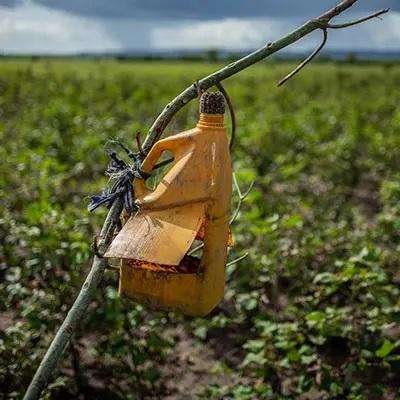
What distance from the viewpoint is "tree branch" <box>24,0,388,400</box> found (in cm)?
209

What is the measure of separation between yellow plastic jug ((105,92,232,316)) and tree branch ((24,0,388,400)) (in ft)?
0.35

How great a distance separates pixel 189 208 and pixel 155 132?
1.04 feet

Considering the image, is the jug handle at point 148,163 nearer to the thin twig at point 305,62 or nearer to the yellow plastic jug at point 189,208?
the yellow plastic jug at point 189,208

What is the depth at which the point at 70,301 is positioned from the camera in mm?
3547

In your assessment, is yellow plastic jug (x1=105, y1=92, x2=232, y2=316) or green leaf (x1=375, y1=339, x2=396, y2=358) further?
green leaf (x1=375, y1=339, x2=396, y2=358)

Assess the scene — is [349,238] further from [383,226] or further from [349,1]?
[349,1]

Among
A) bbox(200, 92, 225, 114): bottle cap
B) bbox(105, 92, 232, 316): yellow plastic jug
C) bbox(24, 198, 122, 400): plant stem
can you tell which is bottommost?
bbox(24, 198, 122, 400): plant stem

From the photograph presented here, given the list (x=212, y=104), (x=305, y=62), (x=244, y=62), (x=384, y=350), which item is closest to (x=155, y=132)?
(x=212, y=104)

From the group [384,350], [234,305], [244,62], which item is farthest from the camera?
[234,305]

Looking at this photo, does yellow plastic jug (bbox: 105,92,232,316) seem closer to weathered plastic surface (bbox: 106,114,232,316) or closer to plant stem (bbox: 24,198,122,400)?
weathered plastic surface (bbox: 106,114,232,316)

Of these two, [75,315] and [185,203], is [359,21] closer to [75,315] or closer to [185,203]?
[185,203]

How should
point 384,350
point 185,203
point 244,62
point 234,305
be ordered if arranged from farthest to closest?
1. point 234,305
2. point 384,350
3. point 244,62
4. point 185,203

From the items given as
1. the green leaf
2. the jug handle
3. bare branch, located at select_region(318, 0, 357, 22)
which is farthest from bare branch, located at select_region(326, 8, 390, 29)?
the green leaf

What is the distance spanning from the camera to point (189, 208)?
78.8 inches
